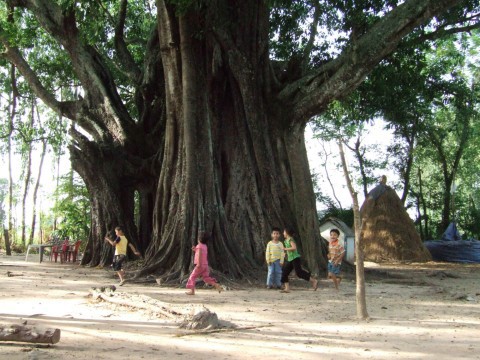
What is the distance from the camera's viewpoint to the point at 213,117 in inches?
480

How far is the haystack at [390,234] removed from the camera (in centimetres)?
1786

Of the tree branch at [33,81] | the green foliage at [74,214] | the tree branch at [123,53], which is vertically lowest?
the green foliage at [74,214]

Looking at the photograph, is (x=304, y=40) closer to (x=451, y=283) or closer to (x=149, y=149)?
(x=149, y=149)

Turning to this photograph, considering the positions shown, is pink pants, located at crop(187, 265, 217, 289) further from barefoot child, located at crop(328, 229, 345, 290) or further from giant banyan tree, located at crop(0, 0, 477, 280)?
barefoot child, located at crop(328, 229, 345, 290)

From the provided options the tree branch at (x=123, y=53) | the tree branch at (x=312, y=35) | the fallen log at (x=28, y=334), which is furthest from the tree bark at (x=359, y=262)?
the tree branch at (x=123, y=53)

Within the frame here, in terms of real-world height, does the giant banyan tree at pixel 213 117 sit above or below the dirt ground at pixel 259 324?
above

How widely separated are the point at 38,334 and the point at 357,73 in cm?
853

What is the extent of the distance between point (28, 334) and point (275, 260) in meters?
5.77

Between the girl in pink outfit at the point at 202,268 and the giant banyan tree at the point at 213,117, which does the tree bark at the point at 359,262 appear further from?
the giant banyan tree at the point at 213,117

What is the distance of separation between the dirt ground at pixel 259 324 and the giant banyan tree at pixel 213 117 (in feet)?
5.91

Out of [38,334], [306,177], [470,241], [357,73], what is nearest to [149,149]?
[306,177]

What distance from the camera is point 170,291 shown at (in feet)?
28.8

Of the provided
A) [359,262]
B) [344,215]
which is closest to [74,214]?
[344,215]

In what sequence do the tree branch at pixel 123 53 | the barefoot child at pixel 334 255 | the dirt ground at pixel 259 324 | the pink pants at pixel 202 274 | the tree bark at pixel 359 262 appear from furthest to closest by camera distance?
the tree branch at pixel 123 53 → the barefoot child at pixel 334 255 → the pink pants at pixel 202 274 → the tree bark at pixel 359 262 → the dirt ground at pixel 259 324
